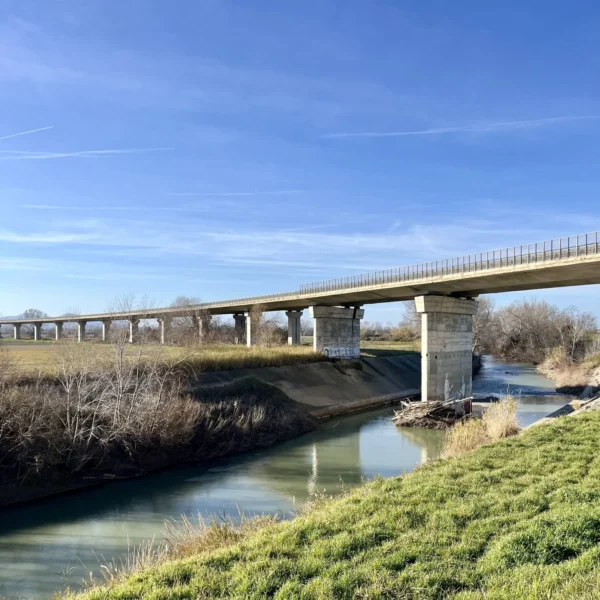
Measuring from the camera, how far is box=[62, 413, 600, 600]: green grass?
588 centimetres

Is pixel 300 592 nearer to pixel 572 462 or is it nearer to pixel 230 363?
pixel 572 462

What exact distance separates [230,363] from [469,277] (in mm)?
20428

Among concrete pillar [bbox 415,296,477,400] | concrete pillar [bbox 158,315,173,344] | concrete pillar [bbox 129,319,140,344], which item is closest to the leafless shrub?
concrete pillar [bbox 129,319,140,344]

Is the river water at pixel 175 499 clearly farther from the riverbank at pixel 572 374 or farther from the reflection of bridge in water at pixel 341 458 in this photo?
the riverbank at pixel 572 374

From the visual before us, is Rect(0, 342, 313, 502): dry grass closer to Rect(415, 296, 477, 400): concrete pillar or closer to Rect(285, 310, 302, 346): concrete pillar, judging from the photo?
Rect(415, 296, 477, 400): concrete pillar

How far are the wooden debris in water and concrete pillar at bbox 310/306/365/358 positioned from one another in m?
19.5

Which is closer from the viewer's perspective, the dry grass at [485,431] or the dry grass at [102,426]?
the dry grass at [485,431]

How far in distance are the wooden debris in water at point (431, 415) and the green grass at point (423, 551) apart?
79.5ft

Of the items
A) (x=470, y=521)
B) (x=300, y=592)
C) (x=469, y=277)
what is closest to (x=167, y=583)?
(x=300, y=592)

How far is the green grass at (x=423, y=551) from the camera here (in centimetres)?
588

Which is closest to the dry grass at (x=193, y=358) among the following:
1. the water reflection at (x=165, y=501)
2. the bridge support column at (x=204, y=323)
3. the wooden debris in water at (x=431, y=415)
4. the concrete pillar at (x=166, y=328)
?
the water reflection at (x=165, y=501)

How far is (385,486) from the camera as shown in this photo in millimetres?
10773

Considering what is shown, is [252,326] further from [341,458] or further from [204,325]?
[341,458]

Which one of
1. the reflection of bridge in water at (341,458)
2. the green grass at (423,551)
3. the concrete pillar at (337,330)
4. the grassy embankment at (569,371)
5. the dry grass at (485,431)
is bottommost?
the reflection of bridge in water at (341,458)
